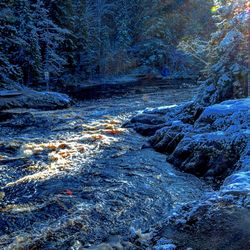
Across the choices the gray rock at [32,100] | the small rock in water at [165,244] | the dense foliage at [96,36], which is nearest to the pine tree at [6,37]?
the dense foliage at [96,36]

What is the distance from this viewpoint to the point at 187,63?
47781 millimetres

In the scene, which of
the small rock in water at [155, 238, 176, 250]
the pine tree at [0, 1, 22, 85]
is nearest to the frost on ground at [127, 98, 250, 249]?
the small rock in water at [155, 238, 176, 250]

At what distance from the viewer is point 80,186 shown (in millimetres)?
7746

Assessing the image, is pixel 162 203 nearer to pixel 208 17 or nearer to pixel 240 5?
pixel 240 5

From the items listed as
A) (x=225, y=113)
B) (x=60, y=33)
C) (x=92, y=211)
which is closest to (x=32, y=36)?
(x=60, y=33)

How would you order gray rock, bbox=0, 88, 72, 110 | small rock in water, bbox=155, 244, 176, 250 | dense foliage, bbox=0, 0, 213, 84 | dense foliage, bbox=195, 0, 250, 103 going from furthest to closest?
dense foliage, bbox=0, 0, 213, 84 < gray rock, bbox=0, 88, 72, 110 < dense foliage, bbox=195, 0, 250, 103 < small rock in water, bbox=155, 244, 176, 250

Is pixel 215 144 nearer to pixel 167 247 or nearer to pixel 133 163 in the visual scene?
pixel 133 163

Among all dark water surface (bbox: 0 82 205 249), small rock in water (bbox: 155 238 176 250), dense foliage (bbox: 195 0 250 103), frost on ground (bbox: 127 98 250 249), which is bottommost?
dark water surface (bbox: 0 82 205 249)

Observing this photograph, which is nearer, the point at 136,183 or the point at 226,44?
the point at 136,183

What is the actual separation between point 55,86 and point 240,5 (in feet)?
73.4

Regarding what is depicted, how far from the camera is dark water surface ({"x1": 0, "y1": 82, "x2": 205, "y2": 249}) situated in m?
5.70

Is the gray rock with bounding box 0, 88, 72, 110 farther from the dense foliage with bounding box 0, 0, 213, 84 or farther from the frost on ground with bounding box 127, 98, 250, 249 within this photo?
the frost on ground with bounding box 127, 98, 250, 249

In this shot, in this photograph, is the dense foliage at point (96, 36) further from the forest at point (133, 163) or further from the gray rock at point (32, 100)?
the forest at point (133, 163)

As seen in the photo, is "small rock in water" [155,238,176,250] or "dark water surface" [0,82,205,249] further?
"dark water surface" [0,82,205,249]
